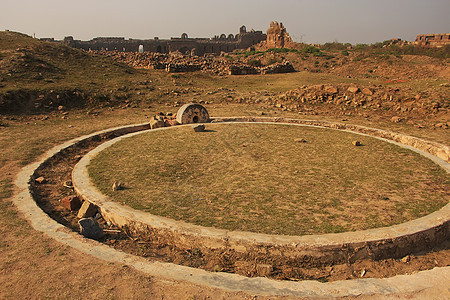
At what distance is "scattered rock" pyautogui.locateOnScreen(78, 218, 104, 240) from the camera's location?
4203 millimetres

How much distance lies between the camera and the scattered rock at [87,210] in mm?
4842

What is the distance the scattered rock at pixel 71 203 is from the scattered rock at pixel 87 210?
0.36 meters

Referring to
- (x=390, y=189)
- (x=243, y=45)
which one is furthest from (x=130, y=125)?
(x=243, y=45)

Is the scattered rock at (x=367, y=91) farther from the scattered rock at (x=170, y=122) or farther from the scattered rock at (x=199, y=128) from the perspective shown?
the scattered rock at (x=170, y=122)

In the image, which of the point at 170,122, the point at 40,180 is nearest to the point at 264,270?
the point at 40,180

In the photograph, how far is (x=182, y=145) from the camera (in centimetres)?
802

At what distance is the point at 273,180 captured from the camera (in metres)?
5.93

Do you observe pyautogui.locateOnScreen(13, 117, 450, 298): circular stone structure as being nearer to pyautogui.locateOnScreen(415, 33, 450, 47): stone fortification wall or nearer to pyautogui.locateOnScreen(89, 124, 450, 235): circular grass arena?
pyautogui.locateOnScreen(89, 124, 450, 235): circular grass arena

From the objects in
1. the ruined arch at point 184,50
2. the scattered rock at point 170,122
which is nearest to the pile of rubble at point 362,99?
the scattered rock at point 170,122

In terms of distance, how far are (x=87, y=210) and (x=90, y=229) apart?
2.28 feet

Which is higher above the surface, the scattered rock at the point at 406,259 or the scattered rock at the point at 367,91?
the scattered rock at the point at 367,91

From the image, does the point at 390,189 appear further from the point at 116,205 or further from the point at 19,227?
the point at 19,227

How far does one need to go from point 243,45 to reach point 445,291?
49.9m

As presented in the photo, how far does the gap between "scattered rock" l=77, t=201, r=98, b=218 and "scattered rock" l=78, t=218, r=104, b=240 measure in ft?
1.92
